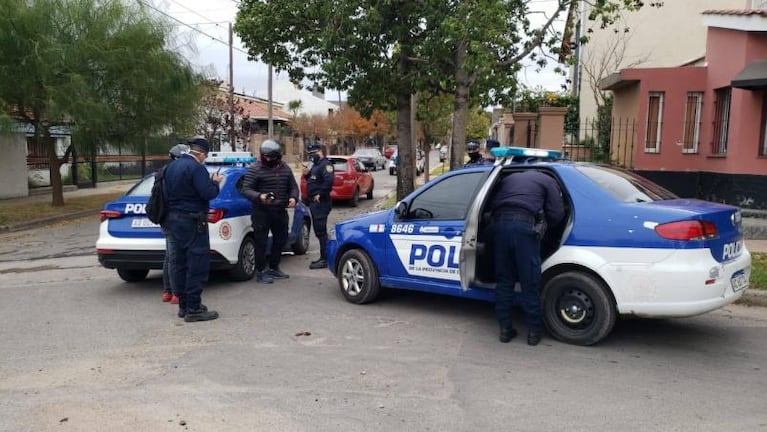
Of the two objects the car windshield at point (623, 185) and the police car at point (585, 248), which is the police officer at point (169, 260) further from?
the car windshield at point (623, 185)

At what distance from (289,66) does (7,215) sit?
767 cm

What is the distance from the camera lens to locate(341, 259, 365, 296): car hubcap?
6.68 m

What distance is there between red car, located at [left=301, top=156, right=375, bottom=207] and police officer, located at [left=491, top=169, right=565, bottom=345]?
37.9 ft

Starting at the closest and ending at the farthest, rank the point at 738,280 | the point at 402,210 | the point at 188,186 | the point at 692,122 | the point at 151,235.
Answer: the point at 738,280 < the point at 188,186 < the point at 402,210 < the point at 151,235 < the point at 692,122

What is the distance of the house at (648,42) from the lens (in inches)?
748

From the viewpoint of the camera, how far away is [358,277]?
22.0ft

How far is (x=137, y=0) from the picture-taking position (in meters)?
16.4

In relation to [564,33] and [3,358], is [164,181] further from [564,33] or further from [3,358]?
[564,33]

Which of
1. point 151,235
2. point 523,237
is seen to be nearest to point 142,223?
point 151,235

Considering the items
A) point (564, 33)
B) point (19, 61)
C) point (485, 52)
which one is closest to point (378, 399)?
point (485, 52)

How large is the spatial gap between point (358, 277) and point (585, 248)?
2521 mm

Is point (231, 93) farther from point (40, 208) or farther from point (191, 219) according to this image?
point (191, 219)

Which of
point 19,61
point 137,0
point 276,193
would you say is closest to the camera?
point 276,193

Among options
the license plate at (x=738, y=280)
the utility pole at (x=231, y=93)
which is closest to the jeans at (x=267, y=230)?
the license plate at (x=738, y=280)
